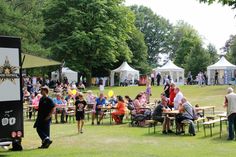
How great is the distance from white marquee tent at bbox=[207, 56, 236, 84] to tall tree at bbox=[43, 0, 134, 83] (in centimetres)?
1139

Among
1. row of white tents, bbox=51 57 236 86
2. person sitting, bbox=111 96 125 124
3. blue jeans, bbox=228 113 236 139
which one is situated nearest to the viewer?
blue jeans, bbox=228 113 236 139

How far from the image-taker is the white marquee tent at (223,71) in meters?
50.6

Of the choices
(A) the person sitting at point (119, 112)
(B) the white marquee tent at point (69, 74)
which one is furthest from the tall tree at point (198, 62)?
(A) the person sitting at point (119, 112)

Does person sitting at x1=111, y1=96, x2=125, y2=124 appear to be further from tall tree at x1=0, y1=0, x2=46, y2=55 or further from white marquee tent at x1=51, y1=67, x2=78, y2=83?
white marquee tent at x1=51, y1=67, x2=78, y2=83

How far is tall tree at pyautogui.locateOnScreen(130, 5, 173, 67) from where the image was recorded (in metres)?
98.4

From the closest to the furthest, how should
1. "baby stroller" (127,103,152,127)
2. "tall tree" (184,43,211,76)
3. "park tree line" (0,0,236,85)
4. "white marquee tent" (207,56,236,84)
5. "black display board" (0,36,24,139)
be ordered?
"black display board" (0,36,24,139) → "baby stroller" (127,103,152,127) → "park tree line" (0,0,236,85) → "white marquee tent" (207,56,236,84) → "tall tree" (184,43,211,76)

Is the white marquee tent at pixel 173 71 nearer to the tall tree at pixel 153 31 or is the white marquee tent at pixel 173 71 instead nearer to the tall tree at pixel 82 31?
the tall tree at pixel 82 31

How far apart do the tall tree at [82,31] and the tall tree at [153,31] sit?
4372 centimetres

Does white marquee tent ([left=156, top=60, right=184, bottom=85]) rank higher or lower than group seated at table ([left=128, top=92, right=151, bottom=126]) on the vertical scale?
higher

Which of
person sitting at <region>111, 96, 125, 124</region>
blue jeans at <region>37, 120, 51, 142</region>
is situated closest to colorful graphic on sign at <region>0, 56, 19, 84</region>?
blue jeans at <region>37, 120, 51, 142</region>

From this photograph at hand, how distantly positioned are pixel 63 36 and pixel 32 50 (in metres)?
10.8

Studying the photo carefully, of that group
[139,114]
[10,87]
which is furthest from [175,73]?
[10,87]

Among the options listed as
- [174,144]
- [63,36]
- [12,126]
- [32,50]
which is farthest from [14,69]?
[63,36]

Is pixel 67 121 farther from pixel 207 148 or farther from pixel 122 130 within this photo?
pixel 207 148
